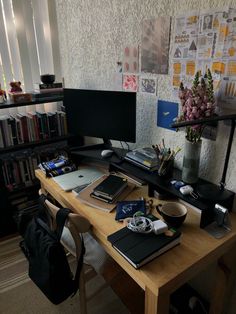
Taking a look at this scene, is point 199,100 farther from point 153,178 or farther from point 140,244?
point 140,244

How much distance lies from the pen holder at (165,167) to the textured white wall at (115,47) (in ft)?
0.47

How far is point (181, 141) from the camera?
141 centimetres

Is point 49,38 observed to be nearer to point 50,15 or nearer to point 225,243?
point 50,15

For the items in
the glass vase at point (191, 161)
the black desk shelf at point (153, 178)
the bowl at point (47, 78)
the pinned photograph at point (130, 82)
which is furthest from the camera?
the bowl at point (47, 78)

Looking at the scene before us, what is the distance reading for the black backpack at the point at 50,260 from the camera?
108 cm

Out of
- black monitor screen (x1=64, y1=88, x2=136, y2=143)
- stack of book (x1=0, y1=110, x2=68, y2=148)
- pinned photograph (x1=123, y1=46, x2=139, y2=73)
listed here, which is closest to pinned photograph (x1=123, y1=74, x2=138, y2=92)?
pinned photograph (x1=123, y1=46, x2=139, y2=73)

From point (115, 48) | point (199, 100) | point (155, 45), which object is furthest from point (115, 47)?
point (199, 100)

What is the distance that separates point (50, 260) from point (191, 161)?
0.78 m

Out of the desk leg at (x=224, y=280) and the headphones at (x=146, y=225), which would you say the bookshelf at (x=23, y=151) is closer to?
the headphones at (x=146, y=225)

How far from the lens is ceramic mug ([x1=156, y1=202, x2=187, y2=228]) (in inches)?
41.8

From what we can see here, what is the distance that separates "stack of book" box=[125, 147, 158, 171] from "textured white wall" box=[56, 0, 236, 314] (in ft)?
0.36

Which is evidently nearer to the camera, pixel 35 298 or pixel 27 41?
pixel 35 298

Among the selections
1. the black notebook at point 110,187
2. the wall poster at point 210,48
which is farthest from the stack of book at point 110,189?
the wall poster at point 210,48

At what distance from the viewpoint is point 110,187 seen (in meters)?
1.35
